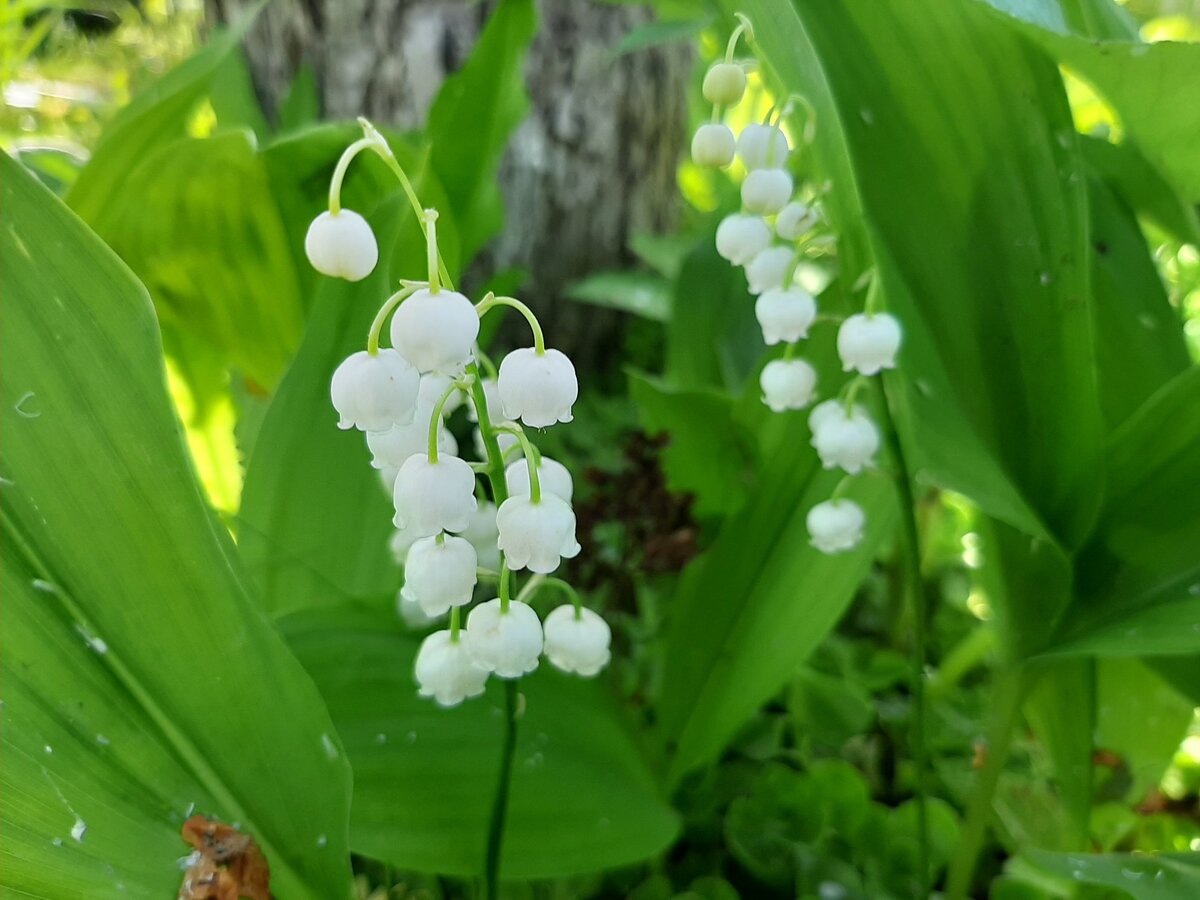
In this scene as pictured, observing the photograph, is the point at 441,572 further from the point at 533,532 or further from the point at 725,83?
the point at 725,83

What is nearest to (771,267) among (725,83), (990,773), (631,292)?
(725,83)

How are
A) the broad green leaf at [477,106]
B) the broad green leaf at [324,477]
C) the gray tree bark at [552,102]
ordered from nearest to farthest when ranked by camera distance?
the broad green leaf at [324,477]
the broad green leaf at [477,106]
the gray tree bark at [552,102]

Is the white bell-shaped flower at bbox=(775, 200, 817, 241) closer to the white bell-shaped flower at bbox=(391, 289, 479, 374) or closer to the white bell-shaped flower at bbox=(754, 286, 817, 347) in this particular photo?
the white bell-shaped flower at bbox=(754, 286, 817, 347)

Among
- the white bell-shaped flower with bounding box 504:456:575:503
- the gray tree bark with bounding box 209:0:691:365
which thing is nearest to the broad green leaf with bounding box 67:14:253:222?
the gray tree bark with bounding box 209:0:691:365

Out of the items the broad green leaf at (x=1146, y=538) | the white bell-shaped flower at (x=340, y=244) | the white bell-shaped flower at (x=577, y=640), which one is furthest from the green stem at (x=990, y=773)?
the white bell-shaped flower at (x=340, y=244)

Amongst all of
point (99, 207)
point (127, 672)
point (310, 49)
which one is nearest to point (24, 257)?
point (127, 672)

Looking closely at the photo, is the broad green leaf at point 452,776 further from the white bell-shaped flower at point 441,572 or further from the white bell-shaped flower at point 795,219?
the white bell-shaped flower at point 795,219

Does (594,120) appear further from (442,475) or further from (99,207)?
(442,475)
